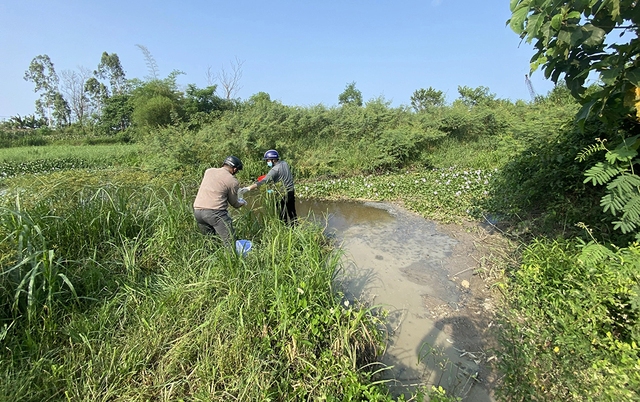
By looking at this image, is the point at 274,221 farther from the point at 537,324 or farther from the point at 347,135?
the point at 347,135

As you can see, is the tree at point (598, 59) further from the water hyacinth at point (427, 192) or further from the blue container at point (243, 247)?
the water hyacinth at point (427, 192)

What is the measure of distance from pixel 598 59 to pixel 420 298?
8.35 feet

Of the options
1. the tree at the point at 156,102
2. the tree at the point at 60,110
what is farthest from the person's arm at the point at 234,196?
the tree at the point at 60,110

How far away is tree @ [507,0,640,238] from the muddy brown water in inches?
58.7

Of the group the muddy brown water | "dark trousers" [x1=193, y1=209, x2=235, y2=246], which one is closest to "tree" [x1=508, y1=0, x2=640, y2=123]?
the muddy brown water

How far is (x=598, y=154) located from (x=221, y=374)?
4247 mm

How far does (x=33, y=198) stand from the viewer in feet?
9.46

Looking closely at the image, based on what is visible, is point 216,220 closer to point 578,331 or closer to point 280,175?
point 280,175

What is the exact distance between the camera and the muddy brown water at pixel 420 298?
226 centimetres

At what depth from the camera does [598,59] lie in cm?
204

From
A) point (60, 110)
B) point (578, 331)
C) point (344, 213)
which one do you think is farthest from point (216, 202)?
point (60, 110)

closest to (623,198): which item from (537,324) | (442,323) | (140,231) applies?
(537,324)

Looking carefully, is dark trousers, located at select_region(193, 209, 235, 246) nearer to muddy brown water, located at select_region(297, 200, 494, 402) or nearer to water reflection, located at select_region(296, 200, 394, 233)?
muddy brown water, located at select_region(297, 200, 494, 402)

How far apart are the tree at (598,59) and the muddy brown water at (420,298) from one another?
1490 millimetres
